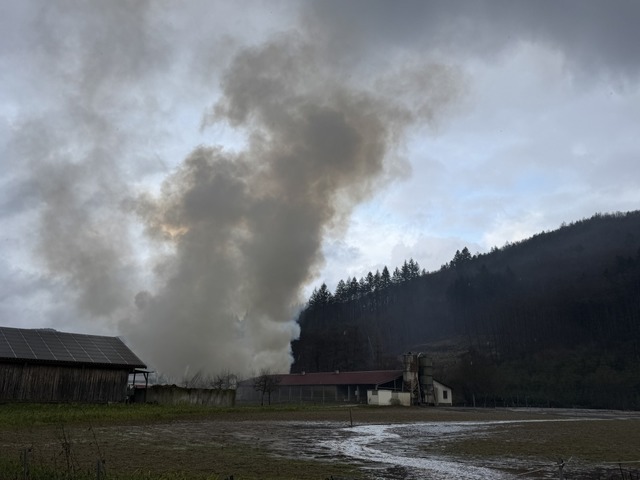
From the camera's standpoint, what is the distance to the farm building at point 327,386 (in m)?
84.9

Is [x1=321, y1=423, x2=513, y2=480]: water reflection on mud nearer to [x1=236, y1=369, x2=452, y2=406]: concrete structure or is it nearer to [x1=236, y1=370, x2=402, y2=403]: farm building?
[x1=236, y1=369, x2=452, y2=406]: concrete structure

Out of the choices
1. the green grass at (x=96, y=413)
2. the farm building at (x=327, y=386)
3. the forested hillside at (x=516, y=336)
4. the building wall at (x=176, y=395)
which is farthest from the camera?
the forested hillside at (x=516, y=336)

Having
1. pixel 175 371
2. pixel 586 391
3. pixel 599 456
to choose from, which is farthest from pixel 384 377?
pixel 599 456

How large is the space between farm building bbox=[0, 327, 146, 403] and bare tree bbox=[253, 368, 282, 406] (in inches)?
890

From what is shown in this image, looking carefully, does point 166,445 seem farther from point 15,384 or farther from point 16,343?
point 16,343

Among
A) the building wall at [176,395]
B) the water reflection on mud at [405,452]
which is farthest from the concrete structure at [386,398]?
the water reflection on mud at [405,452]

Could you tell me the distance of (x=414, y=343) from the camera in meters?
167

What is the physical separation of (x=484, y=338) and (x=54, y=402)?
135 metres

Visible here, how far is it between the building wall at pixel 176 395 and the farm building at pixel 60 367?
6.48ft

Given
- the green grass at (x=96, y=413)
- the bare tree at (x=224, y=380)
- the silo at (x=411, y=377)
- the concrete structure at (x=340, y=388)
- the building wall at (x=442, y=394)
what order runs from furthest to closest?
the building wall at (x=442, y=394)
the concrete structure at (x=340, y=388)
the silo at (x=411, y=377)
the bare tree at (x=224, y=380)
the green grass at (x=96, y=413)

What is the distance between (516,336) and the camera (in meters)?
150

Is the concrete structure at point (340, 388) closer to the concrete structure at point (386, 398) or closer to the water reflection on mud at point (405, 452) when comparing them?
the concrete structure at point (386, 398)

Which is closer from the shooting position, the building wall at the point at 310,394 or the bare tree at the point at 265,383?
the bare tree at the point at 265,383

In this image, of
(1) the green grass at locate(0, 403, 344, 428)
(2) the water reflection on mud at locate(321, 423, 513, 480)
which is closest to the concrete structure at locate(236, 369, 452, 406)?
(1) the green grass at locate(0, 403, 344, 428)
